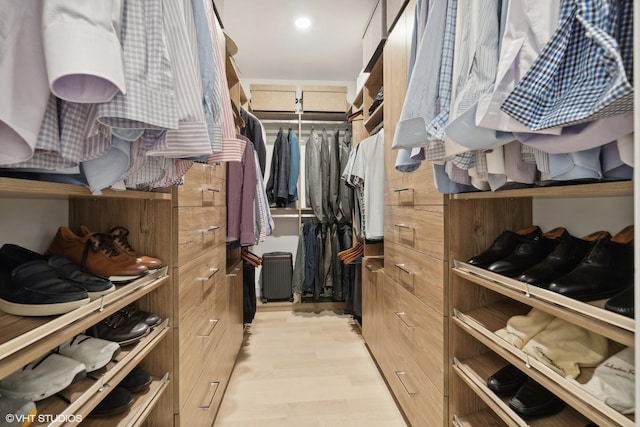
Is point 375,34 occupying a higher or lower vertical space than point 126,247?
higher

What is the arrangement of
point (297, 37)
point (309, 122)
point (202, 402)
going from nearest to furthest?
1. point (202, 402)
2. point (297, 37)
3. point (309, 122)

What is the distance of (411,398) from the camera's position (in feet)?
4.48

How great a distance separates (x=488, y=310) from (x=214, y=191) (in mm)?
1222

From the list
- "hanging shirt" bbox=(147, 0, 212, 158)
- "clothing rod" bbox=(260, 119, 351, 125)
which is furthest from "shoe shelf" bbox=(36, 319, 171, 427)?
"clothing rod" bbox=(260, 119, 351, 125)

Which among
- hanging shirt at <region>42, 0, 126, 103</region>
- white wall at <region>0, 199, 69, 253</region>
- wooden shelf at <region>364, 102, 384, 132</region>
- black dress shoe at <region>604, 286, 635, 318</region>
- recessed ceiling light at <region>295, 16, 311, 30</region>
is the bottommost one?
black dress shoe at <region>604, 286, 635, 318</region>

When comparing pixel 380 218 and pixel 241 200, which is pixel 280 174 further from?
pixel 380 218

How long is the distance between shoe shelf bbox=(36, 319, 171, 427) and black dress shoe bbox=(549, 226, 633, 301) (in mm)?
1022

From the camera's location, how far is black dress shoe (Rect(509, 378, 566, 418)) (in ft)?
2.55

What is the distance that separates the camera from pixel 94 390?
679mm

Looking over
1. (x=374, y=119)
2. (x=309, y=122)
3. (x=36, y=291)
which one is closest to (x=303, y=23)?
(x=374, y=119)

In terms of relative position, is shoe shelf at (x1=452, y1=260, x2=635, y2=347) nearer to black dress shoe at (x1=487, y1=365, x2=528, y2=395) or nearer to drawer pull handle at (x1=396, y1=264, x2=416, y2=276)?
black dress shoe at (x1=487, y1=365, x2=528, y2=395)

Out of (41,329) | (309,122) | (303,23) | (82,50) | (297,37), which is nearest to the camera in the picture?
(82,50)

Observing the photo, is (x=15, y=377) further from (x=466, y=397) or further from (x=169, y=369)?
(x=466, y=397)

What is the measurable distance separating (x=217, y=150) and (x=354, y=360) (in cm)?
173
